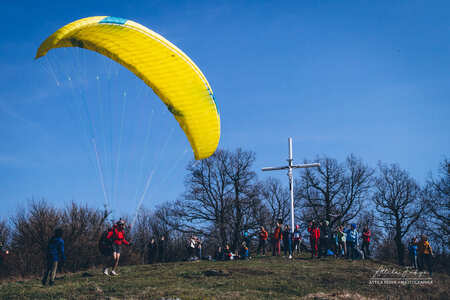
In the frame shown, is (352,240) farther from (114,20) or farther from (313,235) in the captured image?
(114,20)

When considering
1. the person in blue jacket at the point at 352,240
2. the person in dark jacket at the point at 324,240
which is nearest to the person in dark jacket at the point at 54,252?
the person in dark jacket at the point at 324,240

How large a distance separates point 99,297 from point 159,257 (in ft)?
46.8

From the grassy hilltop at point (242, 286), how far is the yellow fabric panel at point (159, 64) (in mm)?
4022

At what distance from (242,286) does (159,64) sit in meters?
6.24

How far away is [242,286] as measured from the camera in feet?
33.8

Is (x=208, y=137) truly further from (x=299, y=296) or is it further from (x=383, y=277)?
(x=383, y=277)

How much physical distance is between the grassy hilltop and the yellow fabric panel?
4.02 meters

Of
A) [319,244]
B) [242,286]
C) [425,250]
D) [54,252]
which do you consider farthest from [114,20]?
[425,250]

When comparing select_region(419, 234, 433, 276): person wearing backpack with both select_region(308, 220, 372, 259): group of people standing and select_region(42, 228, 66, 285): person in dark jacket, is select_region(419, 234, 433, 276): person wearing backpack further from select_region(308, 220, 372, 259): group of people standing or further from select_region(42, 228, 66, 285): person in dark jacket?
select_region(42, 228, 66, 285): person in dark jacket

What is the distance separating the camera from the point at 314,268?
13852mm

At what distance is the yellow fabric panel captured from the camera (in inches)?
386

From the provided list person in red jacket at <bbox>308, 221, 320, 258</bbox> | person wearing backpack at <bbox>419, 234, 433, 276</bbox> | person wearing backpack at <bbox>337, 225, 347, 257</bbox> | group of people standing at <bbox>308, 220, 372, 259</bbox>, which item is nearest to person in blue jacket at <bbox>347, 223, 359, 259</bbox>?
group of people standing at <bbox>308, 220, 372, 259</bbox>

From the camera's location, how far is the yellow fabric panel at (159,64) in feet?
32.1

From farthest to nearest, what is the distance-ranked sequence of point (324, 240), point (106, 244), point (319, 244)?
point (324, 240)
point (319, 244)
point (106, 244)
